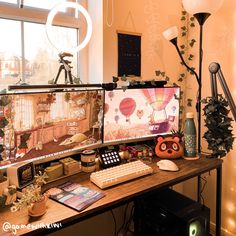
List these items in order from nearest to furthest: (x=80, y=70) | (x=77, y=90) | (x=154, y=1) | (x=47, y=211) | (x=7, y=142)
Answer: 1. (x=47, y=211)
2. (x=7, y=142)
3. (x=77, y=90)
4. (x=80, y=70)
5. (x=154, y=1)

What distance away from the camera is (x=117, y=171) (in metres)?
1.35

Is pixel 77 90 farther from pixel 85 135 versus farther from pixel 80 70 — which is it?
pixel 80 70

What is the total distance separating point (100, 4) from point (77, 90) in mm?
690

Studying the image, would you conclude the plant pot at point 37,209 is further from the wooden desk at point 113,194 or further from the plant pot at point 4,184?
the plant pot at point 4,184

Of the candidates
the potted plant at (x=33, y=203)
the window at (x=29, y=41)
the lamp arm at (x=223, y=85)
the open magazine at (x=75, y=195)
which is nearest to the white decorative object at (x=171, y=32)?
the lamp arm at (x=223, y=85)

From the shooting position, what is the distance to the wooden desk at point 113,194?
95 cm

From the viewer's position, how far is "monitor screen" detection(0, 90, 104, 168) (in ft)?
3.75

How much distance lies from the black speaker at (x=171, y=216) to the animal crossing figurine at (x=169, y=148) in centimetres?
25

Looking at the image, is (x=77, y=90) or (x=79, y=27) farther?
(x=79, y=27)

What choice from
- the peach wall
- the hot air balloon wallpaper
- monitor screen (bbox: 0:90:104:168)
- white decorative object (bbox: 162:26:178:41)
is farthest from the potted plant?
white decorative object (bbox: 162:26:178:41)

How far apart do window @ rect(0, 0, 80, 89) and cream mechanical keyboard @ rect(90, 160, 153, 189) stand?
71 cm

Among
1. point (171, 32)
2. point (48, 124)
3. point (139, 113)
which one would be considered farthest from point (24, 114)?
point (171, 32)

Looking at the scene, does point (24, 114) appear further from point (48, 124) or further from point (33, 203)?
point (33, 203)

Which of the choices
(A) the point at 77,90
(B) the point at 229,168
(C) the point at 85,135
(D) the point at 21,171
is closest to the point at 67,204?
(D) the point at 21,171
